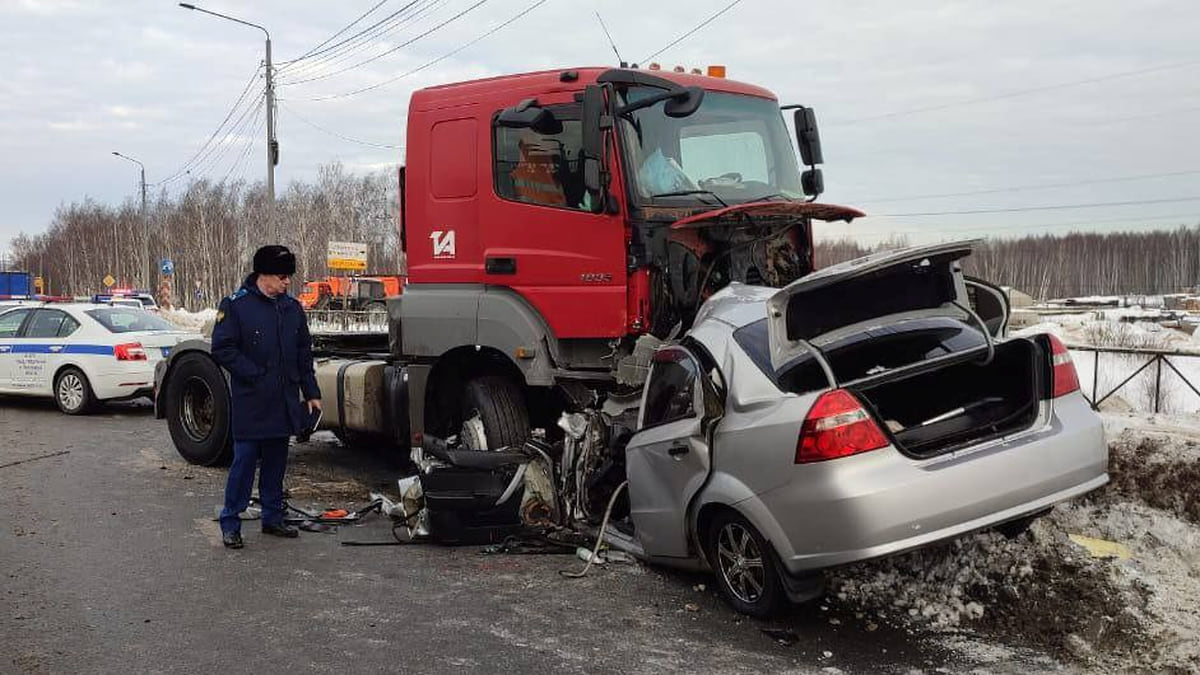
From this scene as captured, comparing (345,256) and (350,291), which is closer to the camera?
(350,291)

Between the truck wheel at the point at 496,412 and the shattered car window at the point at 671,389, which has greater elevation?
the shattered car window at the point at 671,389

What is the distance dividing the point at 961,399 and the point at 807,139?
10.2 feet

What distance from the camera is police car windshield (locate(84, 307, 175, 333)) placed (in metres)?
13.0

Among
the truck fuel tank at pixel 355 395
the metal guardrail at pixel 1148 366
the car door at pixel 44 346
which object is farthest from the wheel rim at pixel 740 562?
the car door at pixel 44 346

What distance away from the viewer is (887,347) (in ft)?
15.7

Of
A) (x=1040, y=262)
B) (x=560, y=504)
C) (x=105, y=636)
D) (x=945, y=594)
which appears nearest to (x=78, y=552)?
(x=105, y=636)

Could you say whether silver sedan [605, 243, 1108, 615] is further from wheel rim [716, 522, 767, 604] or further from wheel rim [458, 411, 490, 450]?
wheel rim [458, 411, 490, 450]

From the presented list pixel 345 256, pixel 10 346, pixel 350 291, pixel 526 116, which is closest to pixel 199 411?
pixel 526 116

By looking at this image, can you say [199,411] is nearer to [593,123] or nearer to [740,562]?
[593,123]

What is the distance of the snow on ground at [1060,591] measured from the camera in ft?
13.9

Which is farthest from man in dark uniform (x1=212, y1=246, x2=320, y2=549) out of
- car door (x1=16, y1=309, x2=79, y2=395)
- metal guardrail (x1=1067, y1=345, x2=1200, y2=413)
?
metal guardrail (x1=1067, y1=345, x2=1200, y2=413)

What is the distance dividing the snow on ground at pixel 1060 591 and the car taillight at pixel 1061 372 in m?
0.91

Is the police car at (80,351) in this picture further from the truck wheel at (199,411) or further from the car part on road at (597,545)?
the car part on road at (597,545)

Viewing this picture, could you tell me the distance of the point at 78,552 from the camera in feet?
19.9
